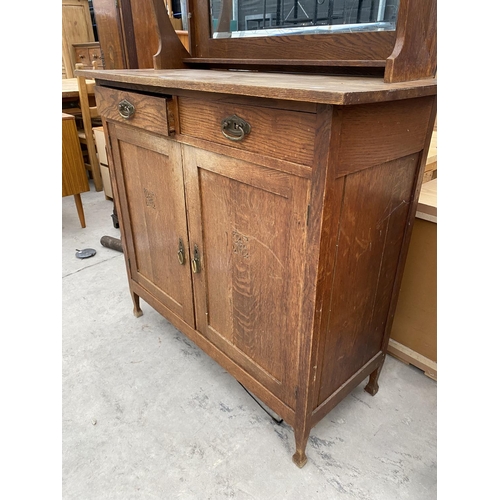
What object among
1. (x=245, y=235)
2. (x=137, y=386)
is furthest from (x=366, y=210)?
(x=137, y=386)

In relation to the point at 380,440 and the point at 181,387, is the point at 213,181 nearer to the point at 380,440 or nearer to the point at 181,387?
the point at 181,387

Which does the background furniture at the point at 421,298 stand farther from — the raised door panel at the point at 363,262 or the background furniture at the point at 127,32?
the background furniture at the point at 127,32

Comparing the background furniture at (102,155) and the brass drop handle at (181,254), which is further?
the background furniture at (102,155)

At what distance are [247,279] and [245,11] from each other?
0.93m

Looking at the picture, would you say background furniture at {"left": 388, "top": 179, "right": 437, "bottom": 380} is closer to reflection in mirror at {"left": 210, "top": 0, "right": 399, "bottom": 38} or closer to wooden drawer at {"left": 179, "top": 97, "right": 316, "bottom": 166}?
reflection in mirror at {"left": 210, "top": 0, "right": 399, "bottom": 38}

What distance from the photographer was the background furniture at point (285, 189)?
0.81 m

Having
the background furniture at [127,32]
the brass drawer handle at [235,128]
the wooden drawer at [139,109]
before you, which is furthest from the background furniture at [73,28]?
the brass drawer handle at [235,128]

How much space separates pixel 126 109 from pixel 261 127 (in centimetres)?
62

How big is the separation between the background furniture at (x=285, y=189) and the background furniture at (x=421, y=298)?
23 cm

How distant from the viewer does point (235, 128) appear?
0.92m

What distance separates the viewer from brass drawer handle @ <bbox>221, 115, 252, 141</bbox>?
0.89 metres

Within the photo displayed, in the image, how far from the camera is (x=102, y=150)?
298 centimetres

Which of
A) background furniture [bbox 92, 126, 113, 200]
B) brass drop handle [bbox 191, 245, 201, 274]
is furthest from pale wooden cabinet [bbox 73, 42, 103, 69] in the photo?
brass drop handle [bbox 191, 245, 201, 274]

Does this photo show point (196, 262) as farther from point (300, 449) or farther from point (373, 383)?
point (373, 383)
